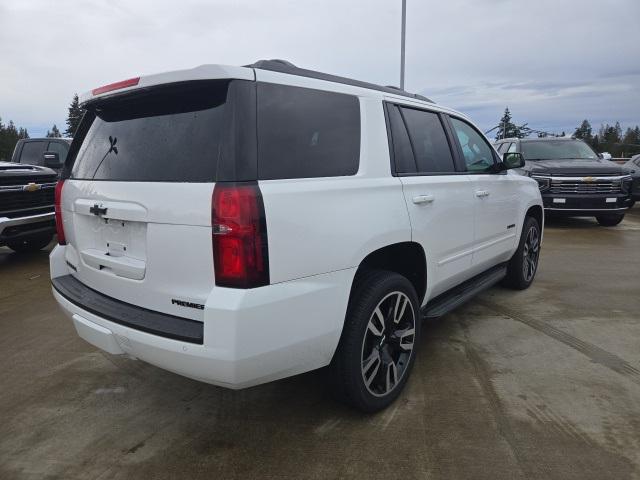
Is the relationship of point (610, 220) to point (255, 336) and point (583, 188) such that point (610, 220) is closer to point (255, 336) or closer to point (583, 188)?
point (583, 188)

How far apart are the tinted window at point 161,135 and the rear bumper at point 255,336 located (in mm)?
585

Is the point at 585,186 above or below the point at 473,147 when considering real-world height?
below

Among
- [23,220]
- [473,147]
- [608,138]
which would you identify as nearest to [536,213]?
[473,147]

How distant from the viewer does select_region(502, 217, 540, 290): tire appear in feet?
16.0

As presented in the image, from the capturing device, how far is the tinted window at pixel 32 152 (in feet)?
31.3

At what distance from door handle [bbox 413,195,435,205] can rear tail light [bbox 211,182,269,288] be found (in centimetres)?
123

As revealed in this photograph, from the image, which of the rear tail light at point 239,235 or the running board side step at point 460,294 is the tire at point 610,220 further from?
the rear tail light at point 239,235

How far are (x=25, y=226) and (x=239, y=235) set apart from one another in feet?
18.4

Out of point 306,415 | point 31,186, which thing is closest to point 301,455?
point 306,415

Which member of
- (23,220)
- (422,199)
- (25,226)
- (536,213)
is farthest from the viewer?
(25,226)

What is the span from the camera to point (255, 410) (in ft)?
9.16

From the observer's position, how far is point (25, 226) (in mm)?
6281

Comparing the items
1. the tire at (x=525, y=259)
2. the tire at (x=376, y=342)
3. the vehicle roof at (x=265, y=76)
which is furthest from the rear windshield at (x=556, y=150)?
the tire at (x=376, y=342)

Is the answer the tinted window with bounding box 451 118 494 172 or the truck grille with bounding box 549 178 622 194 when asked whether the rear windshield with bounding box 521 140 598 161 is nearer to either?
the truck grille with bounding box 549 178 622 194
